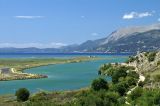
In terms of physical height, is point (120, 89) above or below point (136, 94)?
below

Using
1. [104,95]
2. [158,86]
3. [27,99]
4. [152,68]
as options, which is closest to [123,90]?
[158,86]

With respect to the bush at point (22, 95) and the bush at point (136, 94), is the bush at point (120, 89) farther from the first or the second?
the bush at point (22, 95)

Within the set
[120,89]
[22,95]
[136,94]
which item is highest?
[136,94]

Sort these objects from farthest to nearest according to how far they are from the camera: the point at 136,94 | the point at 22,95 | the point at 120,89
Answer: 1. the point at 22,95
2. the point at 120,89
3. the point at 136,94

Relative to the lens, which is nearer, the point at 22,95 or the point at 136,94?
the point at 136,94

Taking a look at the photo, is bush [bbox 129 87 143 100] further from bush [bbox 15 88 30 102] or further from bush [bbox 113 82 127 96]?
bush [bbox 15 88 30 102]

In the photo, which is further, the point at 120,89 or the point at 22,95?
the point at 22,95

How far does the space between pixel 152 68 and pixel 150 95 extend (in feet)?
177

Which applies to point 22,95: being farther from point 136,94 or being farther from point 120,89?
point 136,94

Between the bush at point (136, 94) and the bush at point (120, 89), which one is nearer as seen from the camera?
the bush at point (136, 94)

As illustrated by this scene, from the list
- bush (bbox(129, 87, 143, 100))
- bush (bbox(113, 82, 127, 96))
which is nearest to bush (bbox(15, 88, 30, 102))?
bush (bbox(113, 82, 127, 96))

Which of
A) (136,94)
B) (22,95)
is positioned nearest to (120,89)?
(136,94)

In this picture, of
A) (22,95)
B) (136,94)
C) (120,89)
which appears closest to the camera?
(136,94)

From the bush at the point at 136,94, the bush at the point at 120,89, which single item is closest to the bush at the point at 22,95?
the bush at the point at 120,89
